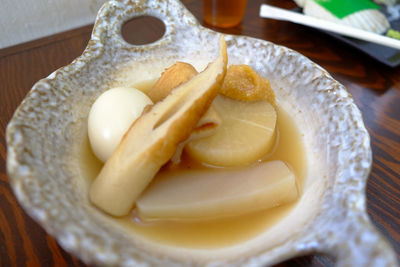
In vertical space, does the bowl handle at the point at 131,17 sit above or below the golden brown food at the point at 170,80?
above

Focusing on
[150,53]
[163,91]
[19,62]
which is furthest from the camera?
[19,62]

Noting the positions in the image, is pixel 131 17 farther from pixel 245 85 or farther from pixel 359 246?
pixel 359 246

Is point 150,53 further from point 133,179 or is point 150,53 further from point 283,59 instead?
point 133,179

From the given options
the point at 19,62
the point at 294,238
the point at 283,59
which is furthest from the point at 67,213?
the point at 19,62

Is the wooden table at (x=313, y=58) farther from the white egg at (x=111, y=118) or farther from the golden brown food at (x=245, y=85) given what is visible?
the golden brown food at (x=245, y=85)

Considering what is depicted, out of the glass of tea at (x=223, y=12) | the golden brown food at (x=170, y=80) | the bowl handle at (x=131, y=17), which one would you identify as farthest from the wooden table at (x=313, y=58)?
the golden brown food at (x=170, y=80)

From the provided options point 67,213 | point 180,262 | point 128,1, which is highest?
point 128,1

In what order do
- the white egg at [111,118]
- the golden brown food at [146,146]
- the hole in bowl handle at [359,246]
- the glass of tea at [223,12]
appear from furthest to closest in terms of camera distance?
the glass of tea at [223,12], the white egg at [111,118], the golden brown food at [146,146], the hole in bowl handle at [359,246]

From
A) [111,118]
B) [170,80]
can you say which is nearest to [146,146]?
[111,118]
